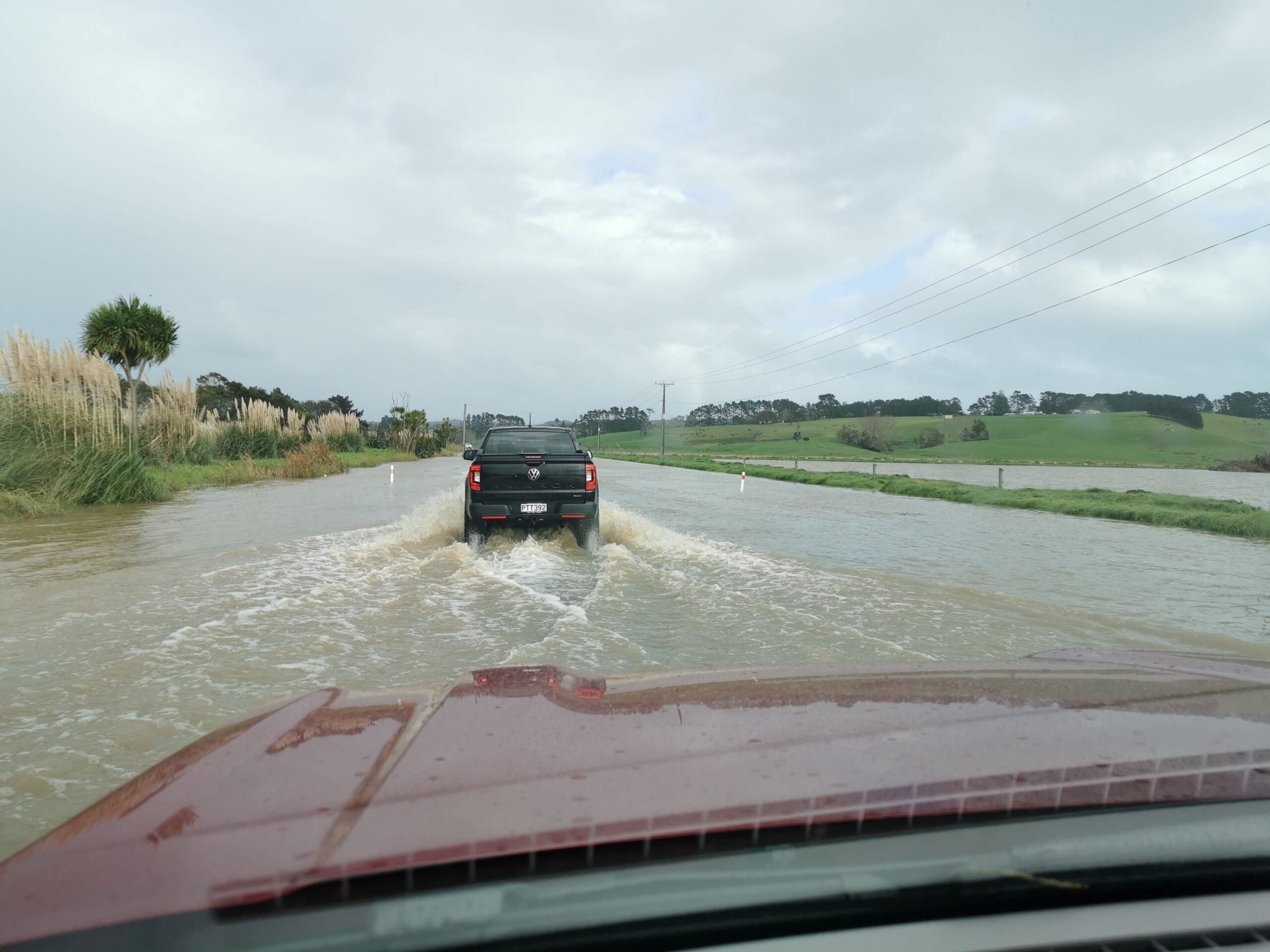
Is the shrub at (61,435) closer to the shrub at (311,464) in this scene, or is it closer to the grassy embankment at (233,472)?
the grassy embankment at (233,472)

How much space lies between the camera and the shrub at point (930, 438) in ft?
333

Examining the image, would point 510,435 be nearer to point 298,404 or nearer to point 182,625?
point 182,625

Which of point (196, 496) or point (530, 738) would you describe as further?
point (196, 496)

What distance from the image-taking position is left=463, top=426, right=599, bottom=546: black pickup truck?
34.3 ft

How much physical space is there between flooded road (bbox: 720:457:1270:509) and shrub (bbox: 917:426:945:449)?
25772mm

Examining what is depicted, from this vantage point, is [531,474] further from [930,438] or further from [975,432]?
[975,432]

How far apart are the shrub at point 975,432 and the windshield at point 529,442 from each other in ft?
319

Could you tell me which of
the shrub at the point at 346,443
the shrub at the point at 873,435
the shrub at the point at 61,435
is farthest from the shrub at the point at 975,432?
the shrub at the point at 61,435

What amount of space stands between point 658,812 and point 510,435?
10.9 meters

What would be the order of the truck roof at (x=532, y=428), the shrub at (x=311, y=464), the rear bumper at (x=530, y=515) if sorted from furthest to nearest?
the shrub at (x=311, y=464), the truck roof at (x=532, y=428), the rear bumper at (x=530, y=515)

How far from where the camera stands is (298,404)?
3135 inches

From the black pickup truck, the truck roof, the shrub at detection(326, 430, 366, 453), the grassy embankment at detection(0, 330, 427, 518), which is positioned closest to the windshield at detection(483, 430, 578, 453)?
the truck roof

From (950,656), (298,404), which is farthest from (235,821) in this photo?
(298,404)

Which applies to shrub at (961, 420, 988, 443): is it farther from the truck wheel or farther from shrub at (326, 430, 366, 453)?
the truck wheel
